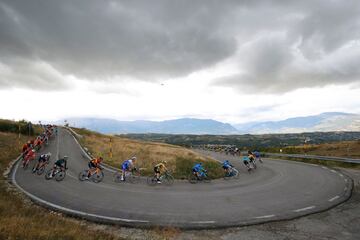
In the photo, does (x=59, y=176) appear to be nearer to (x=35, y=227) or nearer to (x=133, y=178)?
(x=133, y=178)

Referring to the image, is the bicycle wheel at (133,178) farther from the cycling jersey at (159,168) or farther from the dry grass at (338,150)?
the dry grass at (338,150)

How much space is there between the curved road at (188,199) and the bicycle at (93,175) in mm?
477

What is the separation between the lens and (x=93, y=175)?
1780 centimetres

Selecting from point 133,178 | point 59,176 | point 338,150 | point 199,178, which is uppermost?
point 338,150

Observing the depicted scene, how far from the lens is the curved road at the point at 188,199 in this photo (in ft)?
31.7

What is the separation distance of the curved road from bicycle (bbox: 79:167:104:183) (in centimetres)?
→ 48

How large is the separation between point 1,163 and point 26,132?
2778cm

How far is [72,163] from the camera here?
76.8 feet

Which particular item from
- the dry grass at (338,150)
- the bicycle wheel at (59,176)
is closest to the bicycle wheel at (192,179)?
the bicycle wheel at (59,176)

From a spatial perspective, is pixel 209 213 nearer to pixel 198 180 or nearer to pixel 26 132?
pixel 198 180

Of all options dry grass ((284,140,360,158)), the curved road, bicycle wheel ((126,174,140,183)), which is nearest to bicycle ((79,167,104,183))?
the curved road

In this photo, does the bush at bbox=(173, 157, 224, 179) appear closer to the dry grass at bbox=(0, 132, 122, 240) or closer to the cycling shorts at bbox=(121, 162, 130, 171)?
the cycling shorts at bbox=(121, 162, 130, 171)

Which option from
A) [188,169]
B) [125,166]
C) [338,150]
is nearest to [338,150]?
[338,150]

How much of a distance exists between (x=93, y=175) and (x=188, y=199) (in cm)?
833
